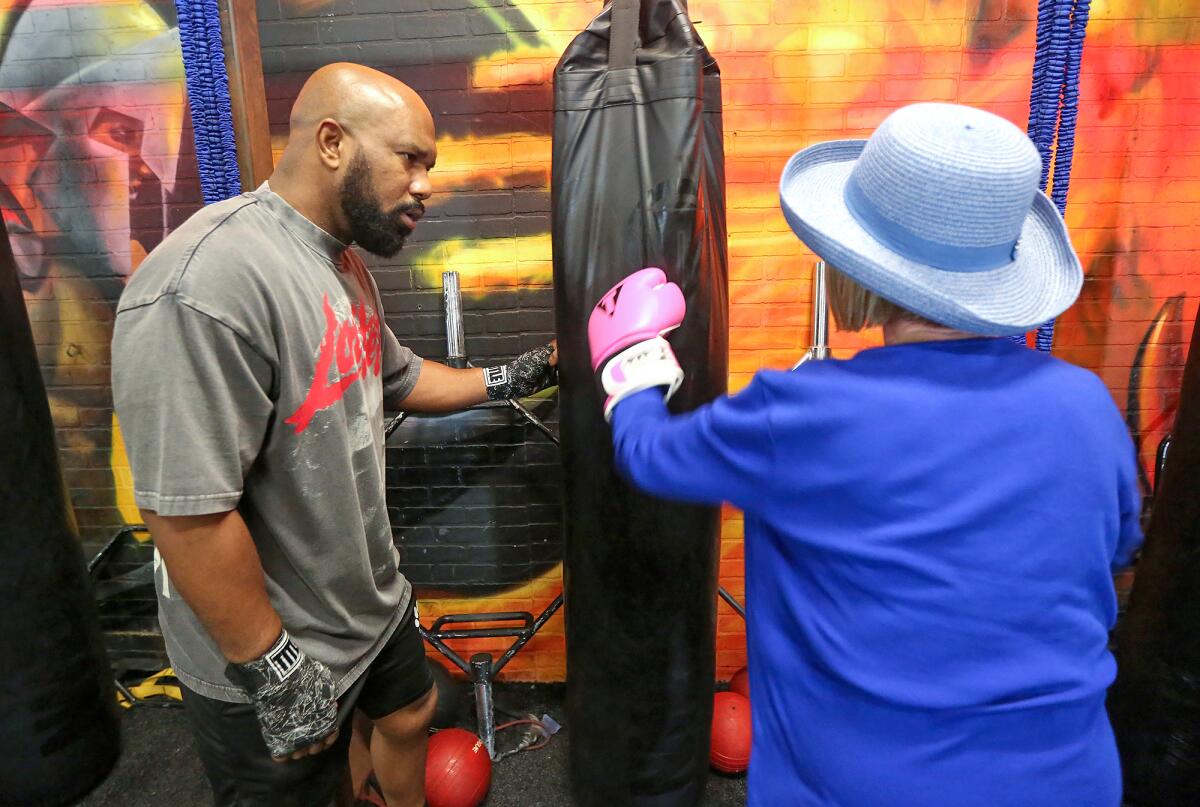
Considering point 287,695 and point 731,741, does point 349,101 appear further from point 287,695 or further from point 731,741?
point 731,741

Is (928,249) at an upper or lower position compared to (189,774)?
upper

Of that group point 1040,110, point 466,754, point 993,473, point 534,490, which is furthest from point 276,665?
point 1040,110

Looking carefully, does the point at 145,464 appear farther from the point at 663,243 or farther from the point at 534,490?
the point at 534,490

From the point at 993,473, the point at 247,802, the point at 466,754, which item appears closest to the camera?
the point at 993,473

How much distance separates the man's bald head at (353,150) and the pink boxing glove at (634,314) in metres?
0.51

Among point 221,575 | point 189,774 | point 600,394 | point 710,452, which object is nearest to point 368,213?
point 600,394

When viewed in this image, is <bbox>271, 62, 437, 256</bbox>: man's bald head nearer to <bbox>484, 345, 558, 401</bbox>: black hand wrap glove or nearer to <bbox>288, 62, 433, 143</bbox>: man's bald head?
<bbox>288, 62, 433, 143</bbox>: man's bald head

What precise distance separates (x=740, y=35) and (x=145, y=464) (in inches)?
77.3

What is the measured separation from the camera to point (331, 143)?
1.33 m

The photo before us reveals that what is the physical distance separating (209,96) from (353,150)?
0.34 meters

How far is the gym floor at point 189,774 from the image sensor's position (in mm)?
2139

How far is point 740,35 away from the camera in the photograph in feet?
7.04

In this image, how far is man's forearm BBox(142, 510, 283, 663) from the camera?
1107 mm

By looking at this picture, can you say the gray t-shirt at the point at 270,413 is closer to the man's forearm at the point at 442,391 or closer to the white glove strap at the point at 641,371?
the man's forearm at the point at 442,391
